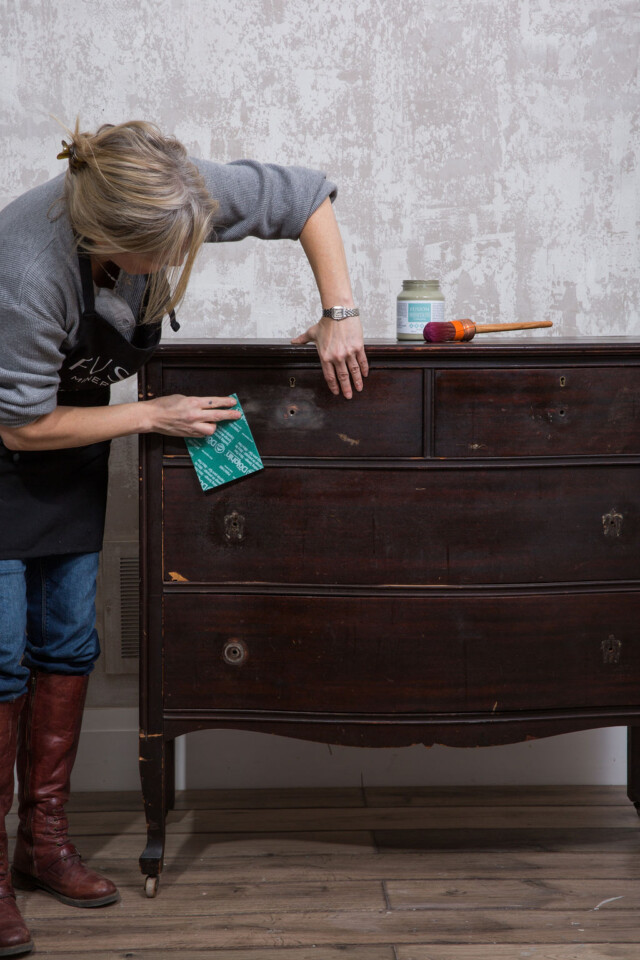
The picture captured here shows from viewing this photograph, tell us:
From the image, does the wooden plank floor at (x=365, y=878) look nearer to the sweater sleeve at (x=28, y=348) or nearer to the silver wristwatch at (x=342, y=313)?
the sweater sleeve at (x=28, y=348)

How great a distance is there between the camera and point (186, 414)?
188 centimetres

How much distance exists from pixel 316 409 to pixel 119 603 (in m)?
1.05

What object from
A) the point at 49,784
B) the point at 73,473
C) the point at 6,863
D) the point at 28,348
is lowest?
the point at 6,863

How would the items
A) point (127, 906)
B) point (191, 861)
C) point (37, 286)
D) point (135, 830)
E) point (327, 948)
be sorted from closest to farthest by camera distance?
point (37, 286) < point (327, 948) < point (127, 906) < point (191, 861) < point (135, 830)

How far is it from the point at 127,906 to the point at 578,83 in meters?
2.39

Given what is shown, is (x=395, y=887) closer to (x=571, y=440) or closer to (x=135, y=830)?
(x=135, y=830)

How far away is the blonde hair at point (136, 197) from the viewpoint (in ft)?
5.01

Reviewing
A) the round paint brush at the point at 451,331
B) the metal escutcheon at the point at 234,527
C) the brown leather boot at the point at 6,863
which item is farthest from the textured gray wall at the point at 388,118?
the brown leather boot at the point at 6,863

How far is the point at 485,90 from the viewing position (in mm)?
2543

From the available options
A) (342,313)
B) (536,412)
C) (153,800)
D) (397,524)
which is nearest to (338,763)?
(153,800)

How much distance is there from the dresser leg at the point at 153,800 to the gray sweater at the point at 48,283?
782mm

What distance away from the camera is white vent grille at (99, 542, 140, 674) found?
2.65 metres

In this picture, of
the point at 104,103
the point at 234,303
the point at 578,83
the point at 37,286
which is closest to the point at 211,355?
the point at 37,286

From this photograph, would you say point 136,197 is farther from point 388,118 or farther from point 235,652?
point 388,118
